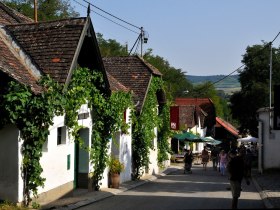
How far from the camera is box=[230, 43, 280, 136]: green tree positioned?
151ft

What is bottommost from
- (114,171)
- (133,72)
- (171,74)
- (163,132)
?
(114,171)

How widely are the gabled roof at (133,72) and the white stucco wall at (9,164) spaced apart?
42.0 feet

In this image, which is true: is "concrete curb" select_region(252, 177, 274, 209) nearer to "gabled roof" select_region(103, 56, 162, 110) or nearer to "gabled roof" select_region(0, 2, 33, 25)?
"gabled roof" select_region(103, 56, 162, 110)

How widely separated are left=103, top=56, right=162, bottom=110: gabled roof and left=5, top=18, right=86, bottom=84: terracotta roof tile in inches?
380

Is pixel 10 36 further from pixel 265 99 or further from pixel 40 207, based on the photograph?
pixel 265 99

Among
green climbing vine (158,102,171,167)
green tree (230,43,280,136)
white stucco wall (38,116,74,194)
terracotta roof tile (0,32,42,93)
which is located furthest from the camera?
green tree (230,43,280,136)

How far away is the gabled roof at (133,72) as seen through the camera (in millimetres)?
26203

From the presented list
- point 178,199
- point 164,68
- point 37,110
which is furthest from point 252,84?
point 164,68

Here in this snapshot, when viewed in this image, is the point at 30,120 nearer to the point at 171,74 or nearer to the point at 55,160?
the point at 55,160

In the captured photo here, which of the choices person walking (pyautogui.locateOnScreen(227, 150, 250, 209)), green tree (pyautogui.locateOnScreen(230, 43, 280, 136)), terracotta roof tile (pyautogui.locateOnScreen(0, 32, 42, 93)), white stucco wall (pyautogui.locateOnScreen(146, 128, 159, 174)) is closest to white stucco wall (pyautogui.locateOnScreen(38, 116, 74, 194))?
terracotta roof tile (pyautogui.locateOnScreen(0, 32, 42, 93))

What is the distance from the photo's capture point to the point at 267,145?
30.3m

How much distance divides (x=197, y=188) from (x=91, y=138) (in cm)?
572

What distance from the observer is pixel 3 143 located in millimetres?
12773

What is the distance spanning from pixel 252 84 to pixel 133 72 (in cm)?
2168
